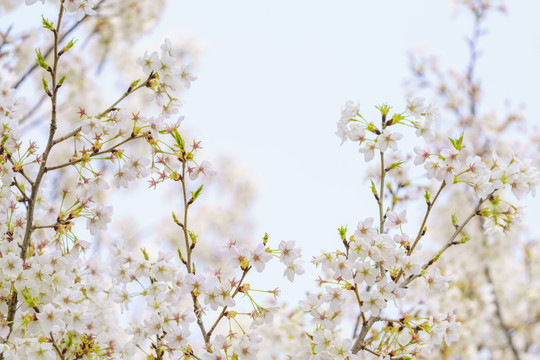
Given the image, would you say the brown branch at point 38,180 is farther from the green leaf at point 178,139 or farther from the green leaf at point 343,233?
the green leaf at point 343,233

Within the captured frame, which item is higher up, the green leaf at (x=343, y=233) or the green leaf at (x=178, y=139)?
the green leaf at (x=178, y=139)

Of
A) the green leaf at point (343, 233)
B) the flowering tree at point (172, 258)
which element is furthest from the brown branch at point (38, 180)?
the green leaf at point (343, 233)

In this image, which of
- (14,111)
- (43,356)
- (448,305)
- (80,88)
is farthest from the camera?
(80,88)

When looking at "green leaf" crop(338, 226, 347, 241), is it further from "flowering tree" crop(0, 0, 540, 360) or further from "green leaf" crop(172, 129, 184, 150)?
"green leaf" crop(172, 129, 184, 150)

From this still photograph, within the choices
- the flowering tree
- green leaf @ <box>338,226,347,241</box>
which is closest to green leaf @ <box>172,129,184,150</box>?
the flowering tree

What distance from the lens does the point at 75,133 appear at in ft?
6.57

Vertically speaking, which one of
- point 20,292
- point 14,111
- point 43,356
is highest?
point 14,111

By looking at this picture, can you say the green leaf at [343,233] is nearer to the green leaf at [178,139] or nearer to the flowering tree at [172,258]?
the flowering tree at [172,258]

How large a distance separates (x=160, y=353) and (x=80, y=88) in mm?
5801

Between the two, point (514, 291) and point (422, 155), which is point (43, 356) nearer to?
point (422, 155)

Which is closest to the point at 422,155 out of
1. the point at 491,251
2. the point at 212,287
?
the point at 212,287

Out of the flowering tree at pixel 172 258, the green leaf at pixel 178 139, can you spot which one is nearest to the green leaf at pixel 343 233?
the flowering tree at pixel 172 258

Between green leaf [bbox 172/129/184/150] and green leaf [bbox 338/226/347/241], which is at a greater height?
green leaf [bbox 172/129/184/150]

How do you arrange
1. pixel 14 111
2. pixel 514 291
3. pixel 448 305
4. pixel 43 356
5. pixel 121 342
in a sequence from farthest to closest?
pixel 514 291, pixel 448 305, pixel 121 342, pixel 14 111, pixel 43 356
